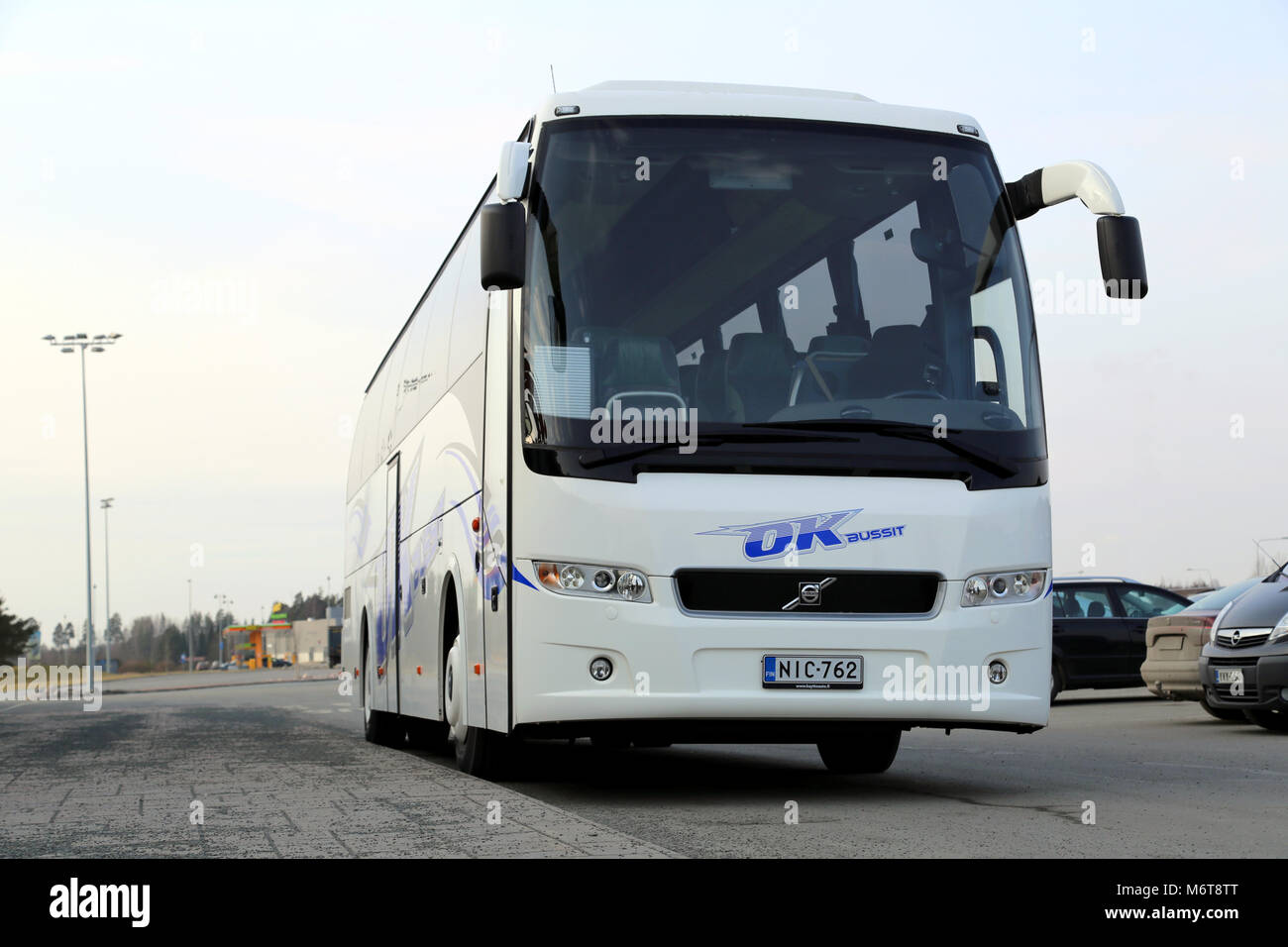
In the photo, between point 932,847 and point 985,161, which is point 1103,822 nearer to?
point 932,847

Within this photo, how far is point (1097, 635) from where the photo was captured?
2042 cm

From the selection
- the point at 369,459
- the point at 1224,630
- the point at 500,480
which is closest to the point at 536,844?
the point at 500,480

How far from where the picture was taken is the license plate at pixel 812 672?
801 centimetres

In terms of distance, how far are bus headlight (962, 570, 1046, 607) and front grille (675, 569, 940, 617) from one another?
0.94ft

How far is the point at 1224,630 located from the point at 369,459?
30.1ft

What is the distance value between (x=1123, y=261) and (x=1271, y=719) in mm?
7562

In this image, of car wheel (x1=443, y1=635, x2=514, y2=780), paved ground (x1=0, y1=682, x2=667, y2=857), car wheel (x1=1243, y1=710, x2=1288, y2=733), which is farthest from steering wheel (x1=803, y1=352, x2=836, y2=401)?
car wheel (x1=1243, y1=710, x2=1288, y2=733)

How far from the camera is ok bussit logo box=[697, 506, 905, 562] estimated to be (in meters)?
8.04

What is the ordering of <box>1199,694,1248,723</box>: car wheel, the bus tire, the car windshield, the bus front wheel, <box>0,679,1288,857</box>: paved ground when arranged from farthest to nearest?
the bus front wheel < the car windshield < <box>1199,694,1248,723</box>: car wheel < the bus tire < <box>0,679,1288,857</box>: paved ground

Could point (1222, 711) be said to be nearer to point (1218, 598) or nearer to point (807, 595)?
point (1218, 598)

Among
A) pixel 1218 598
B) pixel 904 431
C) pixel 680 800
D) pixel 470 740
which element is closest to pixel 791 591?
pixel 904 431

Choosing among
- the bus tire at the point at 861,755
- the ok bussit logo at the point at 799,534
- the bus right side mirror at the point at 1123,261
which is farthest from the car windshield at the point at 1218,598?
the ok bussit logo at the point at 799,534

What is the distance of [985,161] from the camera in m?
9.09

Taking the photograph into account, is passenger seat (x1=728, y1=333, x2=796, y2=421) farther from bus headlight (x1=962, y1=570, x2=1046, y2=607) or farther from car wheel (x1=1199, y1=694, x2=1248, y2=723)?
car wheel (x1=1199, y1=694, x2=1248, y2=723)
